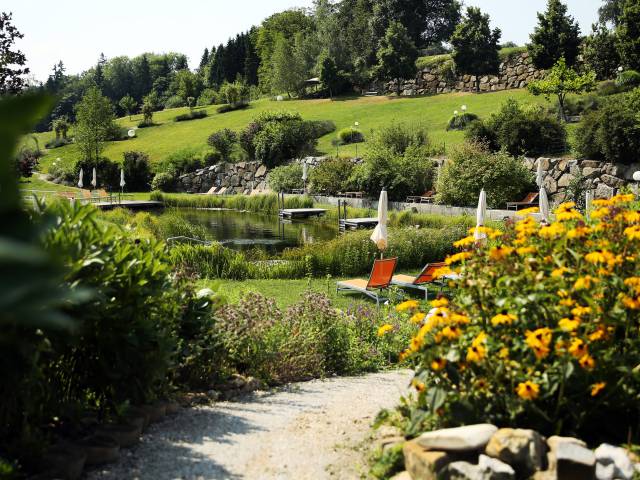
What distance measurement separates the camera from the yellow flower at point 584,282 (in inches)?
136

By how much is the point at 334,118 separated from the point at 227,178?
27.2 ft

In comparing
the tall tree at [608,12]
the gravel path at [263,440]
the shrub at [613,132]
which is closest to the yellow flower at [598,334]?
the gravel path at [263,440]

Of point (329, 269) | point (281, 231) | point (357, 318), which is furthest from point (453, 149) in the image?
point (357, 318)

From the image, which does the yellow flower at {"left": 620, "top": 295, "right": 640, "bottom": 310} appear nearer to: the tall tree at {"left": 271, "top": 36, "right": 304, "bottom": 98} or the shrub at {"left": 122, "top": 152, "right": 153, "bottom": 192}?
the shrub at {"left": 122, "top": 152, "right": 153, "bottom": 192}

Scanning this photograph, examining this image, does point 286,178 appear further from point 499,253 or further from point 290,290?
point 499,253

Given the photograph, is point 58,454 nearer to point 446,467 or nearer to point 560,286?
point 446,467

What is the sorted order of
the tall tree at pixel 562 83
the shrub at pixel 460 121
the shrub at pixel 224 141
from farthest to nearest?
the shrub at pixel 224 141 → the shrub at pixel 460 121 → the tall tree at pixel 562 83

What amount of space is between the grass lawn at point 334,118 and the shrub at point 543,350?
27.5m

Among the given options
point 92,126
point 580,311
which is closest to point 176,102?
point 92,126

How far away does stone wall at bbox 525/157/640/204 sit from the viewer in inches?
890

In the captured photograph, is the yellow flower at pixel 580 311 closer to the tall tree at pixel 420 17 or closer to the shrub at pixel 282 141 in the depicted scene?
the shrub at pixel 282 141

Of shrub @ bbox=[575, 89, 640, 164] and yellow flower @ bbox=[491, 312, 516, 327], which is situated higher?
shrub @ bbox=[575, 89, 640, 164]

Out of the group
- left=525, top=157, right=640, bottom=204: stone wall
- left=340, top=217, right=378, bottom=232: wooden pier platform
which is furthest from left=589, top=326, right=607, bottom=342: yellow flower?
left=525, top=157, right=640, bottom=204: stone wall

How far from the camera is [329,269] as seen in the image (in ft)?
43.9
